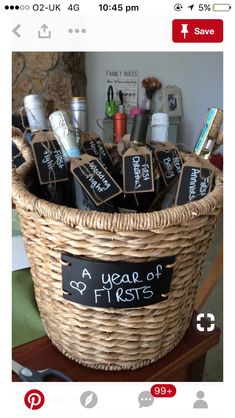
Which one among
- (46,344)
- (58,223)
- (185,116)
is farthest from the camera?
(185,116)

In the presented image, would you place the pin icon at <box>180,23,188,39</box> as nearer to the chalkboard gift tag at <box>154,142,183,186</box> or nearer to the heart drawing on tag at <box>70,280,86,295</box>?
the chalkboard gift tag at <box>154,142,183,186</box>

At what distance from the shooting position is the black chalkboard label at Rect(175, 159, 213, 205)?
34 centimetres

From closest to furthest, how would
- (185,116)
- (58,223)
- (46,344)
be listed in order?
(58,223)
(46,344)
(185,116)

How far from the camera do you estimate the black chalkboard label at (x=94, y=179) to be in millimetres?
327

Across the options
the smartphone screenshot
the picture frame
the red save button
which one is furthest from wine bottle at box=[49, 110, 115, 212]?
the picture frame

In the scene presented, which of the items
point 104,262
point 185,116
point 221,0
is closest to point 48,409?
point 104,262

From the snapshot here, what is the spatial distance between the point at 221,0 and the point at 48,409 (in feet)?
1.27

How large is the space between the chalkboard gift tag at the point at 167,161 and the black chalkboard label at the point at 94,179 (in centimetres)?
8

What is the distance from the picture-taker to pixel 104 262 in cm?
27

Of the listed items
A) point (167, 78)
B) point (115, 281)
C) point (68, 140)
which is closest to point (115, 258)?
point (115, 281)

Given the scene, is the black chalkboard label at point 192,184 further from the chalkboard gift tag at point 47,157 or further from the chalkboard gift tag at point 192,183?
the chalkboard gift tag at point 47,157

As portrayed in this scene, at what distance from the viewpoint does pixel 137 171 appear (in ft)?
1.15

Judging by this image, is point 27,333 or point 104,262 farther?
point 27,333
